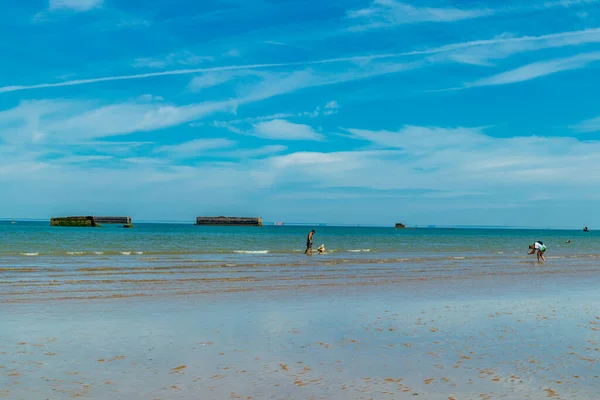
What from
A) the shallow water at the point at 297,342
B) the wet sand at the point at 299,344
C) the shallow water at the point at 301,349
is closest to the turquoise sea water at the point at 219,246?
the shallow water at the point at 297,342

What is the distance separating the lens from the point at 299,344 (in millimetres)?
11273

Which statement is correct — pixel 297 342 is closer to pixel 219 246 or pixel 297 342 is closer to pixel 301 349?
pixel 301 349

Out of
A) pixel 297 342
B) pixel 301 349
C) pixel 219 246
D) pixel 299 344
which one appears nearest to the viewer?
pixel 301 349

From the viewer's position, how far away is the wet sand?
838 centimetres

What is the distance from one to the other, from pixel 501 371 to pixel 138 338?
686 cm

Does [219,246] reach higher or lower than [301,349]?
lower

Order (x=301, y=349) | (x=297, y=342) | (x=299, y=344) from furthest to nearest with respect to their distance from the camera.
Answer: (x=297, y=342) → (x=299, y=344) → (x=301, y=349)

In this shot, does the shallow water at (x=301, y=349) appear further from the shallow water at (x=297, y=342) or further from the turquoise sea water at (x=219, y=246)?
the turquoise sea water at (x=219, y=246)

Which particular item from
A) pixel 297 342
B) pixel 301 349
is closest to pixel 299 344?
pixel 297 342

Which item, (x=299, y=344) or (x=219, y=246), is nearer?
(x=299, y=344)

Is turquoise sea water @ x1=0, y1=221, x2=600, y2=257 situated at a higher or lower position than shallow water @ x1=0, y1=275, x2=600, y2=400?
lower

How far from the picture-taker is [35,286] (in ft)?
72.1

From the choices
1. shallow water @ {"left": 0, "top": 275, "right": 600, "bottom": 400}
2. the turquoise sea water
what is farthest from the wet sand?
the turquoise sea water

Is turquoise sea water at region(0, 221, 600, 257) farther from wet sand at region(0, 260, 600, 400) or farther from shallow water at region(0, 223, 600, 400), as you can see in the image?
wet sand at region(0, 260, 600, 400)
